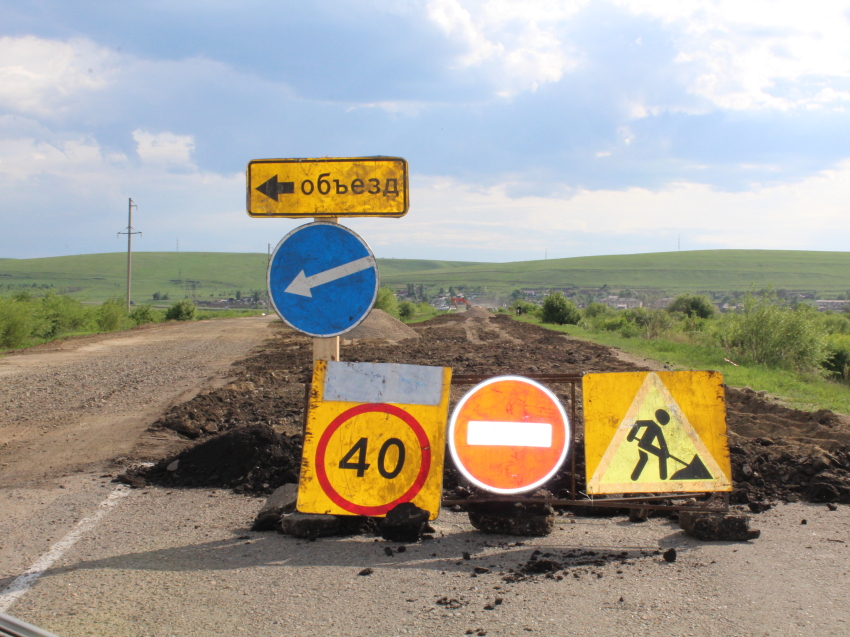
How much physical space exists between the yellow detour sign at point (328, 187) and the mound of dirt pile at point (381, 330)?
79.6ft


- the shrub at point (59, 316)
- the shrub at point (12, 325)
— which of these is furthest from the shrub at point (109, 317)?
the shrub at point (12, 325)

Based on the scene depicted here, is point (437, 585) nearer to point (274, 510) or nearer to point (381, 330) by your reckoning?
point (274, 510)

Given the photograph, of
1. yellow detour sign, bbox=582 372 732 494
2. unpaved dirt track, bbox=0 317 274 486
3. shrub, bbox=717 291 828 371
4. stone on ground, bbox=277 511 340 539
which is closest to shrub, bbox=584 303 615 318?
shrub, bbox=717 291 828 371

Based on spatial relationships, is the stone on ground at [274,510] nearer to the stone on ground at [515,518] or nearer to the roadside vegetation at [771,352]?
the stone on ground at [515,518]

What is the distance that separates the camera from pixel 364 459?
4582 mm

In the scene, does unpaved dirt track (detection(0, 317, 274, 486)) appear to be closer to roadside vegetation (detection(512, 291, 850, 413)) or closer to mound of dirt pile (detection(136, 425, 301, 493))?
mound of dirt pile (detection(136, 425, 301, 493))

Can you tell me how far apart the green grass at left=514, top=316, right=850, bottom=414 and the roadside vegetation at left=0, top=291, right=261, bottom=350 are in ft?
78.4

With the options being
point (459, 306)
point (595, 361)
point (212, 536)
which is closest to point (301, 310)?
point (212, 536)

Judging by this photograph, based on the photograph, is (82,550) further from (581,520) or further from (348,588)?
(581,520)

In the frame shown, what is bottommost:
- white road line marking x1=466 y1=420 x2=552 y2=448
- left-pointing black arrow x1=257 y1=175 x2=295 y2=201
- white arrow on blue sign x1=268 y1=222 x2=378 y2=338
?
white road line marking x1=466 y1=420 x2=552 y2=448

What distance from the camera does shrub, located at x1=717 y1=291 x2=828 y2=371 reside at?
66.9 feet

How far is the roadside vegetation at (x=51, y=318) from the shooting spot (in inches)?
1069

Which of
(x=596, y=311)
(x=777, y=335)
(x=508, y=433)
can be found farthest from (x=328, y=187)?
(x=596, y=311)

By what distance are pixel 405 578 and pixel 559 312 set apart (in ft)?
185
